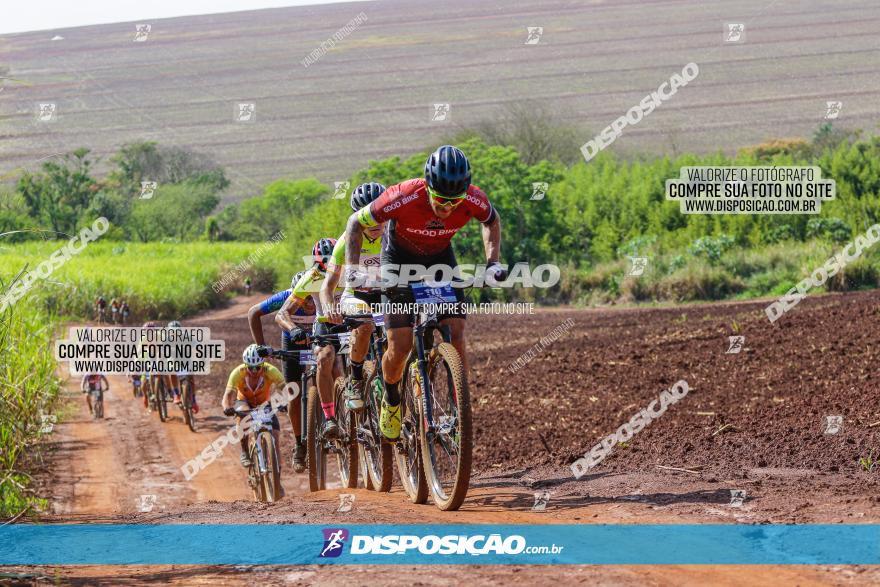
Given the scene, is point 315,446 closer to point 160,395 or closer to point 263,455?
point 263,455

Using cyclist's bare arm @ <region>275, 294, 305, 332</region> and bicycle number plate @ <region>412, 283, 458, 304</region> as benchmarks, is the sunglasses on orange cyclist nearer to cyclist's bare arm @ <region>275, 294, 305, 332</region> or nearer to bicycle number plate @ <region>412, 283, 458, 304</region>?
bicycle number plate @ <region>412, 283, 458, 304</region>

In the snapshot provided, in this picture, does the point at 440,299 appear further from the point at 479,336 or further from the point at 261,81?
the point at 261,81

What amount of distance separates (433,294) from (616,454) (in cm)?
347

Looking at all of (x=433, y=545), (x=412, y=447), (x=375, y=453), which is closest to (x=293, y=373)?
(x=375, y=453)

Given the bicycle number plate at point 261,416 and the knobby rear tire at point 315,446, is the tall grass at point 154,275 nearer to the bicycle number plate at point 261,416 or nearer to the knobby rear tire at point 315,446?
the bicycle number plate at point 261,416

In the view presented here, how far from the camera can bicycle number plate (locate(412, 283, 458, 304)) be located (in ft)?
23.5

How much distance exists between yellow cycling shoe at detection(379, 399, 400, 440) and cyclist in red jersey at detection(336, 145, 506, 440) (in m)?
0.21

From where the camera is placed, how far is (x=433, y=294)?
7.17m

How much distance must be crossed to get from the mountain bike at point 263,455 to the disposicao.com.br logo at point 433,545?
13.9 ft

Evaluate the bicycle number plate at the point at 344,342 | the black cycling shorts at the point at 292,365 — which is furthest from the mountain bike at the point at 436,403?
the black cycling shorts at the point at 292,365

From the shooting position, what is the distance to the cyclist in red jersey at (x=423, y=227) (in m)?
7.05

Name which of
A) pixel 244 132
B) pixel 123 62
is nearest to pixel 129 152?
pixel 244 132

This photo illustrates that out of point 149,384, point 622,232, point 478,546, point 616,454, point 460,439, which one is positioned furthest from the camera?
point 622,232

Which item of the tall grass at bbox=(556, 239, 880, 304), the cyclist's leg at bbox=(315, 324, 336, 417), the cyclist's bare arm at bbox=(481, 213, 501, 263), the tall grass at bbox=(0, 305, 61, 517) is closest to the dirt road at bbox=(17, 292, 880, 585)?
the tall grass at bbox=(0, 305, 61, 517)
